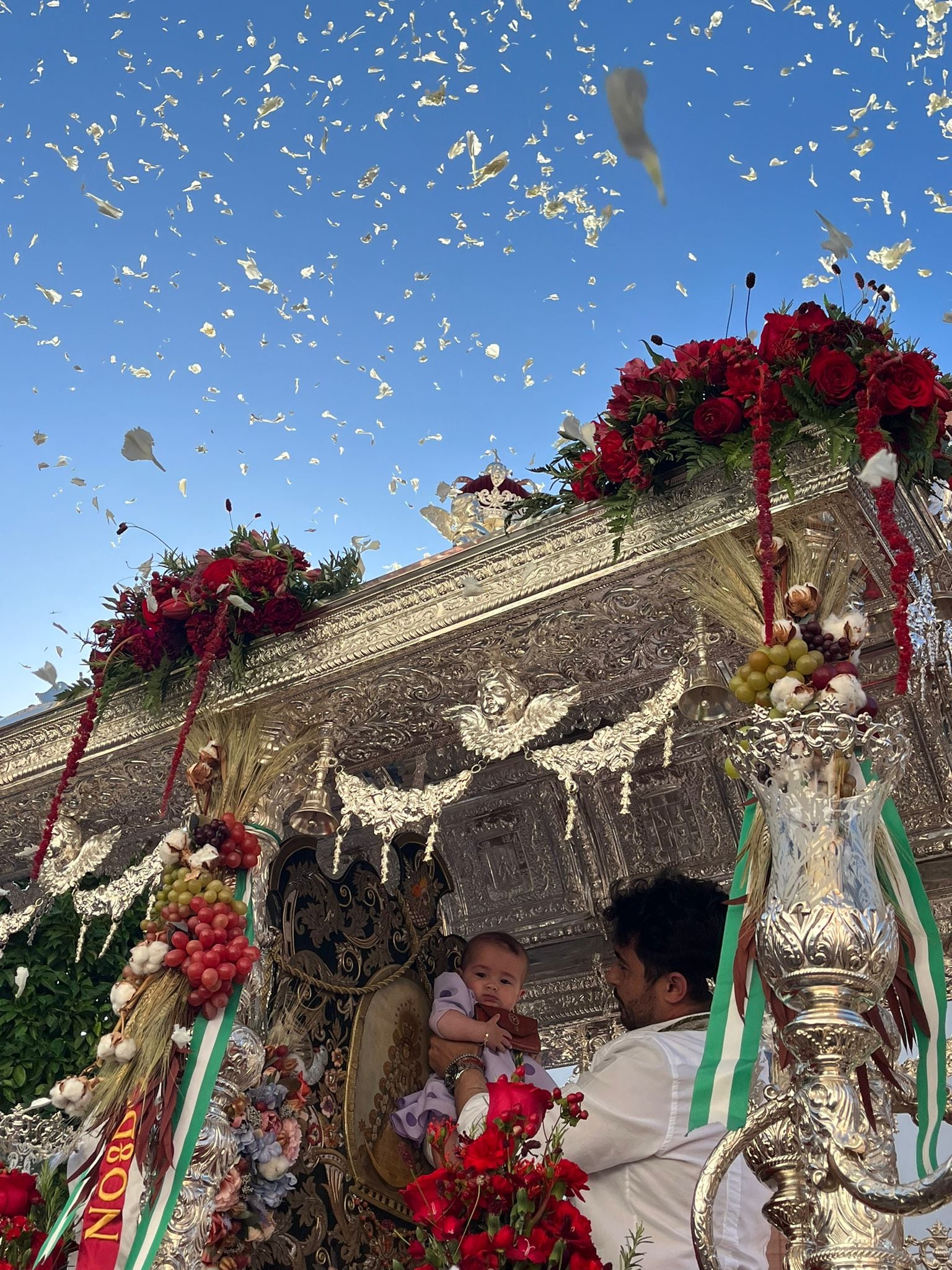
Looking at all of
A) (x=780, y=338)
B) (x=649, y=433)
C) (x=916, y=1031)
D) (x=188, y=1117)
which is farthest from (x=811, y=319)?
(x=188, y=1117)

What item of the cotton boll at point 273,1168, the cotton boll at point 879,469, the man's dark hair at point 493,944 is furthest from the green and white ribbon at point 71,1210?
the cotton boll at point 879,469

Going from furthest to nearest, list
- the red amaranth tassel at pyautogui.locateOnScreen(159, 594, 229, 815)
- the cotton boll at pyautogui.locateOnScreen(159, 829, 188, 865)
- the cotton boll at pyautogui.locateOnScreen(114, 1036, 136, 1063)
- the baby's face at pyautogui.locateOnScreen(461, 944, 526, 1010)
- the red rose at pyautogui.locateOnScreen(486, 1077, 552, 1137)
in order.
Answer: the baby's face at pyautogui.locateOnScreen(461, 944, 526, 1010) → the red amaranth tassel at pyautogui.locateOnScreen(159, 594, 229, 815) → the cotton boll at pyautogui.locateOnScreen(159, 829, 188, 865) → the cotton boll at pyautogui.locateOnScreen(114, 1036, 136, 1063) → the red rose at pyautogui.locateOnScreen(486, 1077, 552, 1137)

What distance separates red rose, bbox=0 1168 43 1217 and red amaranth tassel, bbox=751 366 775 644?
2.76m

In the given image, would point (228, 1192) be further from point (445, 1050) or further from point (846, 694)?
point (846, 694)

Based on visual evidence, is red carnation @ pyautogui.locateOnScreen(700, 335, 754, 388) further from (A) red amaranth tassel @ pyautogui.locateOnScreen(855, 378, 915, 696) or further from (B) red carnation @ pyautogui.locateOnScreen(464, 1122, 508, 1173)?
(B) red carnation @ pyautogui.locateOnScreen(464, 1122, 508, 1173)

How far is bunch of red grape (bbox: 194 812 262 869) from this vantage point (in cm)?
360

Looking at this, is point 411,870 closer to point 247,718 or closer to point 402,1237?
point 247,718

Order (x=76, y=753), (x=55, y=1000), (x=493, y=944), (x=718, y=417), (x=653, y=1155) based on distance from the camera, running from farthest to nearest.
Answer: (x=55, y=1000), (x=493, y=944), (x=76, y=753), (x=718, y=417), (x=653, y=1155)

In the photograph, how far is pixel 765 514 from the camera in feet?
9.27

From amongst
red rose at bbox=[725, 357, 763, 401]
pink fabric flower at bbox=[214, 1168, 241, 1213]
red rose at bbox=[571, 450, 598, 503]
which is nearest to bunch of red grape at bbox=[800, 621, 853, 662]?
red rose at bbox=[725, 357, 763, 401]

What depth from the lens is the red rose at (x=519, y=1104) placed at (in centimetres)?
274

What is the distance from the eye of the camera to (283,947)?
3.79m

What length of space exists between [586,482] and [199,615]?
144 centimetres

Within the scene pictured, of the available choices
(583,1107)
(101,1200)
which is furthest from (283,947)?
(583,1107)
